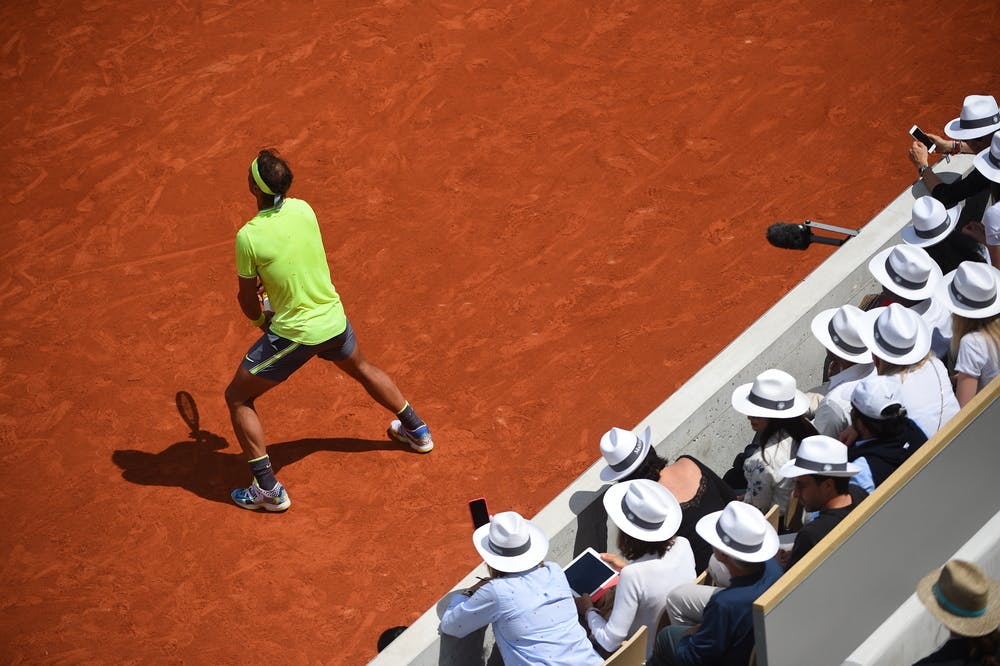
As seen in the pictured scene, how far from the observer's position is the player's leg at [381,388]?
770 centimetres

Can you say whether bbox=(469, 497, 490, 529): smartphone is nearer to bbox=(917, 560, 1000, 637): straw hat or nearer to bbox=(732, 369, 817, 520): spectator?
bbox=(732, 369, 817, 520): spectator

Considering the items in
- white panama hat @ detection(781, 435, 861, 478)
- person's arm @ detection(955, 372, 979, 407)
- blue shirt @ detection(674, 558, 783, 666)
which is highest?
white panama hat @ detection(781, 435, 861, 478)

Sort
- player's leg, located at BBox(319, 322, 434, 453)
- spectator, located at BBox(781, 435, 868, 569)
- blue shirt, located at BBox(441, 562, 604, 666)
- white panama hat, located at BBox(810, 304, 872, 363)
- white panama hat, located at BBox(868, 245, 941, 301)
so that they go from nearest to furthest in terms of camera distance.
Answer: spectator, located at BBox(781, 435, 868, 569)
blue shirt, located at BBox(441, 562, 604, 666)
white panama hat, located at BBox(810, 304, 872, 363)
white panama hat, located at BBox(868, 245, 941, 301)
player's leg, located at BBox(319, 322, 434, 453)

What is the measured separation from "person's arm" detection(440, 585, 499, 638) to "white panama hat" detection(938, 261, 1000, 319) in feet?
10.3

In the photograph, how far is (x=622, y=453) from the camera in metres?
6.34

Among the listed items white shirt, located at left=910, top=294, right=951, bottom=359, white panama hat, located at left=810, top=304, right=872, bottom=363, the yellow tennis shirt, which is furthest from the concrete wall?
the yellow tennis shirt

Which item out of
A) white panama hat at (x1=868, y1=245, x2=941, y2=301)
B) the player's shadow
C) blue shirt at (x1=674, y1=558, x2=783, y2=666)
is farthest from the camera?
the player's shadow

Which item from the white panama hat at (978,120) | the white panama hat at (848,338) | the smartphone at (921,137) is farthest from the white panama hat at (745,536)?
the white panama hat at (978,120)

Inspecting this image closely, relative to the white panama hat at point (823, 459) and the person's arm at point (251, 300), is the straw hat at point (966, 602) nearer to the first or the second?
the white panama hat at point (823, 459)

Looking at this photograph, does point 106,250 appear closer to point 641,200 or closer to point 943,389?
point 641,200

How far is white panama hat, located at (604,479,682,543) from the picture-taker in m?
5.72

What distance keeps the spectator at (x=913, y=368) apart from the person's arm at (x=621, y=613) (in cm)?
183

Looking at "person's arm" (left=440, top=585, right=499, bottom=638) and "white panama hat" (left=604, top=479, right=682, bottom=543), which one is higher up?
"white panama hat" (left=604, top=479, right=682, bottom=543)

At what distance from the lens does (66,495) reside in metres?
8.27
